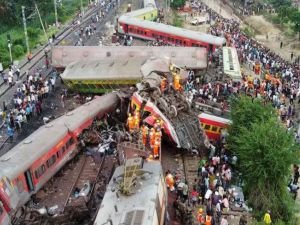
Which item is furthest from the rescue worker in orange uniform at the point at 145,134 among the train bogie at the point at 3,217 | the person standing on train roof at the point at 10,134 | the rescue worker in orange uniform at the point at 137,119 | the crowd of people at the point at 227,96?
the person standing on train roof at the point at 10,134

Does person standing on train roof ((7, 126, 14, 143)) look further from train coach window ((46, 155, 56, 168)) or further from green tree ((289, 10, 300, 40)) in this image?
green tree ((289, 10, 300, 40))

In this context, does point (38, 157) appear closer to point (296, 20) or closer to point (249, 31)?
point (296, 20)

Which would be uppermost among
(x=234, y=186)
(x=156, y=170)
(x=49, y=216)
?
(x=156, y=170)

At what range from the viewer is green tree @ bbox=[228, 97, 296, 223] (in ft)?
74.4

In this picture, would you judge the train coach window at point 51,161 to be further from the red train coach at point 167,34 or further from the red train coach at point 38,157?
the red train coach at point 167,34

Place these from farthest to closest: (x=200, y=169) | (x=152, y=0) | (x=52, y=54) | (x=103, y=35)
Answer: (x=152, y=0) → (x=103, y=35) → (x=52, y=54) → (x=200, y=169)

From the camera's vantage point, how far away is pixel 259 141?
23.4m

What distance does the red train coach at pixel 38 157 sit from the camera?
18750 millimetres

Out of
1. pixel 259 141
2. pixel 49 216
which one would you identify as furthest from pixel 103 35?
pixel 49 216

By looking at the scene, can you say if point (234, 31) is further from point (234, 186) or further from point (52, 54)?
point (234, 186)

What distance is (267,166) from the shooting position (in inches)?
907

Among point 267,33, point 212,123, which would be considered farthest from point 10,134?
point 267,33

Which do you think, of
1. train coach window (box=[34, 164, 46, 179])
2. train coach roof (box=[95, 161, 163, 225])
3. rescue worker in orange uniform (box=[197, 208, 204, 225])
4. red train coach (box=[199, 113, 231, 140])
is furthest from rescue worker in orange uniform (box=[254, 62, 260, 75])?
train coach roof (box=[95, 161, 163, 225])

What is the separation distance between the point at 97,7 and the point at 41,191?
146 feet
